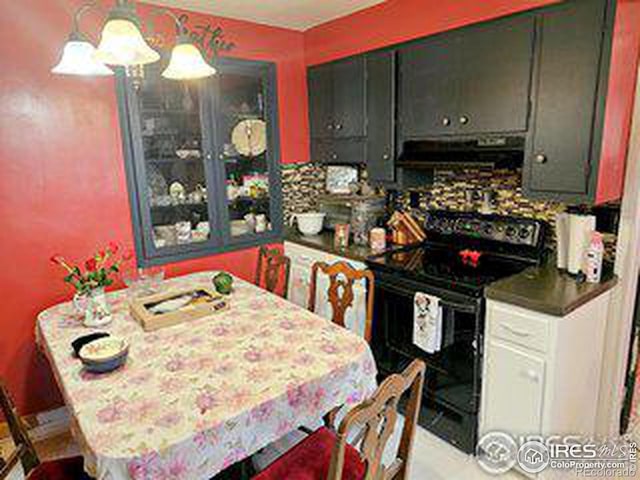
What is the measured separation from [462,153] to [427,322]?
976mm

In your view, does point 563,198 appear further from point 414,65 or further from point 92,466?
point 92,466

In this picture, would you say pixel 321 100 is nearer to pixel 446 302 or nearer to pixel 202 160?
pixel 202 160

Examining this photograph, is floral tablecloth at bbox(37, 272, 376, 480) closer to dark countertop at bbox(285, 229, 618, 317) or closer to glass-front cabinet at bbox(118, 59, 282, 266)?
dark countertop at bbox(285, 229, 618, 317)

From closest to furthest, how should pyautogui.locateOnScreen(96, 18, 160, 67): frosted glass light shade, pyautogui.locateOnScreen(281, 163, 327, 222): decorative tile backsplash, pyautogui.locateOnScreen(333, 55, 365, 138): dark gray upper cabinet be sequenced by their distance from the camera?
pyautogui.locateOnScreen(96, 18, 160, 67): frosted glass light shade < pyautogui.locateOnScreen(333, 55, 365, 138): dark gray upper cabinet < pyautogui.locateOnScreen(281, 163, 327, 222): decorative tile backsplash

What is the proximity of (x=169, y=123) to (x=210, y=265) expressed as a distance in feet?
3.36

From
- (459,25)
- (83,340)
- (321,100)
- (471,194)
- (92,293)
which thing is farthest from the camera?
(321,100)

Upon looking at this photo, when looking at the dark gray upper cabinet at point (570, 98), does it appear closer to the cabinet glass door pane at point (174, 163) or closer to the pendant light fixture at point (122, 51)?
the pendant light fixture at point (122, 51)

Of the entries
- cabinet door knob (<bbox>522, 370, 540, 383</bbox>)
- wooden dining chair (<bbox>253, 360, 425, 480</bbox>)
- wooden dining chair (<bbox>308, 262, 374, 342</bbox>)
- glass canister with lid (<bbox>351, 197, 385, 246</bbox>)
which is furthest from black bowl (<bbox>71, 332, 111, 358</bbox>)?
cabinet door knob (<bbox>522, 370, 540, 383</bbox>)

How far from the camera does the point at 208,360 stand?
154cm

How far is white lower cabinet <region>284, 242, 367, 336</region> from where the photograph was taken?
102 inches

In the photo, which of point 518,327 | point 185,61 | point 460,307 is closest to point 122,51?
point 185,61

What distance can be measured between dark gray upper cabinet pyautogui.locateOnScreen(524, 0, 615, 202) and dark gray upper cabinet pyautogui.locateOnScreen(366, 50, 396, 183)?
91 centimetres

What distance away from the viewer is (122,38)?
1352mm

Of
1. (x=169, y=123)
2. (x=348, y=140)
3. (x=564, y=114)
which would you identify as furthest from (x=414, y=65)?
(x=169, y=123)
